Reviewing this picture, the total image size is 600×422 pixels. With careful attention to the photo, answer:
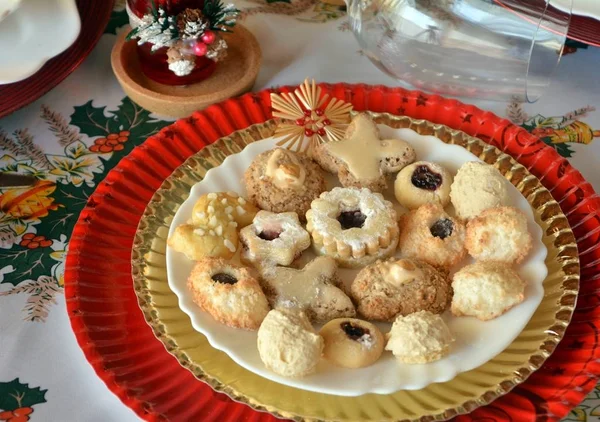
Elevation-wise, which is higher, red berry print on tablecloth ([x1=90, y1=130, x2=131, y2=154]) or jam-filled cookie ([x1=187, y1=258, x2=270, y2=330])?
jam-filled cookie ([x1=187, y1=258, x2=270, y2=330])

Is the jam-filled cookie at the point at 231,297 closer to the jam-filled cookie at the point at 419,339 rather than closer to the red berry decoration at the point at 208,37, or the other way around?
the jam-filled cookie at the point at 419,339

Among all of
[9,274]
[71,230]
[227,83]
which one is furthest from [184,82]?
[9,274]

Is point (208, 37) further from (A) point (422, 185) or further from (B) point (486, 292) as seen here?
(B) point (486, 292)

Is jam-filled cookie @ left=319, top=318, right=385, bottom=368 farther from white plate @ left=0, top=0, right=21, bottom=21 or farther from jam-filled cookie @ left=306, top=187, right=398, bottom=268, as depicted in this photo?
white plate @ left=0, top=0, right=21, bottom=21

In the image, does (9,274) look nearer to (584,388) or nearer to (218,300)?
(218,300)

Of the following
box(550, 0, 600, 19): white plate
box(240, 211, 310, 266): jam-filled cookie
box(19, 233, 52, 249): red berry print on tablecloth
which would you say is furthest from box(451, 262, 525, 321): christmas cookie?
box(19, 233, 52, 249): red berry print on tablecloth

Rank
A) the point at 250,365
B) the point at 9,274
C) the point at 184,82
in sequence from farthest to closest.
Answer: the point at 184,82, the point at 9,274, the point at 250,365

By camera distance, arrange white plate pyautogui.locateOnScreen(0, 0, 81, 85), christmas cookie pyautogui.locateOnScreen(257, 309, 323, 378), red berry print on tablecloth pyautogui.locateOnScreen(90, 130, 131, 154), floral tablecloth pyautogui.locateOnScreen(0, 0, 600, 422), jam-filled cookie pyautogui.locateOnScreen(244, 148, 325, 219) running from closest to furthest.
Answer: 1. christmas cookie pyautogui.locateOnScreen(257, 309, 323, 378)
2. floral tablecloth pyautogui.locateOnScreen(0, 0, 600, 422)
3. jam-filled cookie pyautogui.locateOnScreen(244, 148, 325, 219)
4. white plate pyautogui.locateOnScreen(0, 0, 81, 85)
5. red berry print on tablecloth pyautogui.locateOnScreen(90, 130, 131, 154)
